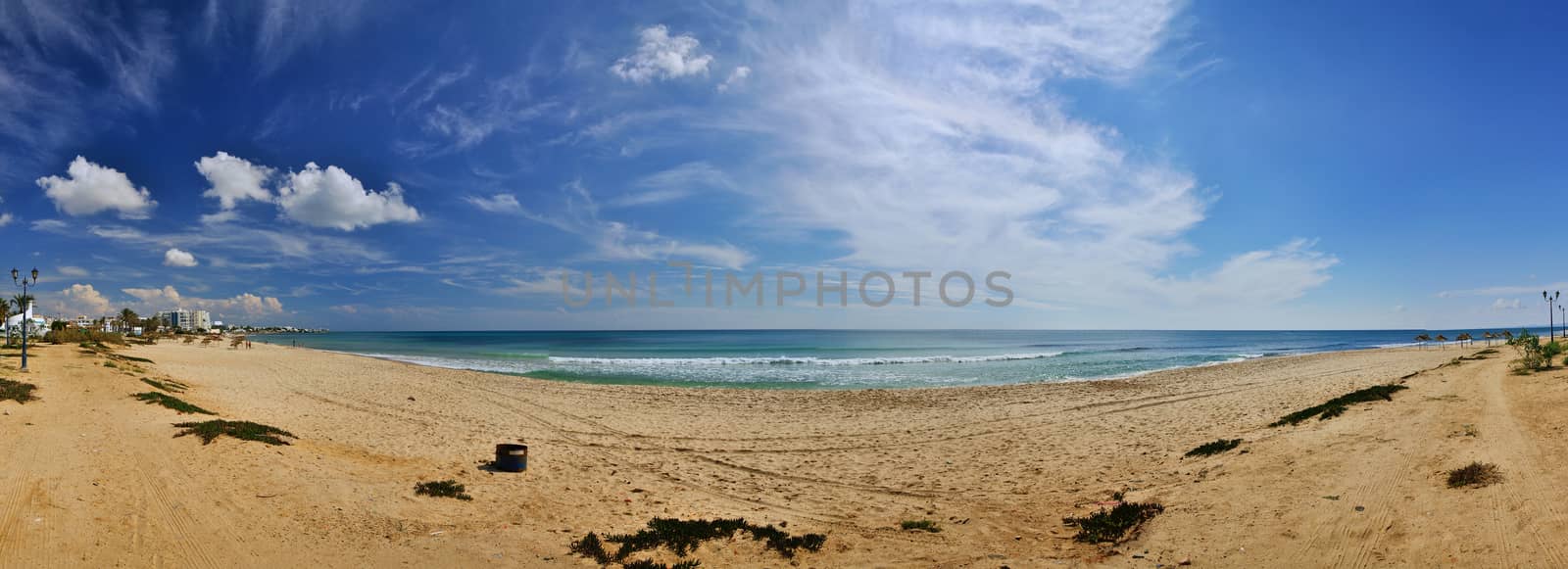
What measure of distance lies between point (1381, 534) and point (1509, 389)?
13.1 metres

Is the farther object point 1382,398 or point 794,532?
point 1382,398

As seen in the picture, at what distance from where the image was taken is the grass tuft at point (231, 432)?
10.6 m

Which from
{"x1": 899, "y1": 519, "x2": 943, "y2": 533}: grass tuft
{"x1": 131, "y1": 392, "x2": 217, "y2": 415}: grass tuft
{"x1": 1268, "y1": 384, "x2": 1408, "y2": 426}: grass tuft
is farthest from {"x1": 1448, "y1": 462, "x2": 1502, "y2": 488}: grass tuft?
{"x1": 131, "y1": 392, "x2": 217, "y2": 415}: grass tuft

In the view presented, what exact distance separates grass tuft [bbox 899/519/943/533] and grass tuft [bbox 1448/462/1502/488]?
5.74 metres

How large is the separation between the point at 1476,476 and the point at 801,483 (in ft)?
27.9

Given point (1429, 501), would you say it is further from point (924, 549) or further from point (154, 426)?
point (154, 426)

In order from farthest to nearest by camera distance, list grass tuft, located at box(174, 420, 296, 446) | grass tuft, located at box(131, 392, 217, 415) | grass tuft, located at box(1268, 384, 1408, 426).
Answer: grass tuft, located at box(131, 392, 217, 415) → grass tuft, located at box(1268, 384, 1408, 426) → grass tuft, located at box(174, 420, 296, 446)

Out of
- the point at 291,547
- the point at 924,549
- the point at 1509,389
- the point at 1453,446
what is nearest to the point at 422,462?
the point at 291,547

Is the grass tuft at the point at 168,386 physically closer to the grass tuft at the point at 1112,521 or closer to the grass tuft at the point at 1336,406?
the grass tuft at the point at 1112,521

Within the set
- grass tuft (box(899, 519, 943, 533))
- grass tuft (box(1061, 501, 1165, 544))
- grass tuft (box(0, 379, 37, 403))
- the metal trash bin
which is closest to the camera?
grass tuft (box(1061, 501, 1165, 544))

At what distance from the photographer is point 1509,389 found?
13.8 meters

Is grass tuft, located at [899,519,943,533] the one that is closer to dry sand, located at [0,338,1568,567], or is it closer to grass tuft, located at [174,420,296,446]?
dry sand, located at [0,338,1568,567]

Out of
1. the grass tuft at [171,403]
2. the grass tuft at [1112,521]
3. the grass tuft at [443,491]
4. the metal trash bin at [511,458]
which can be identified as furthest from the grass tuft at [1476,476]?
the grass tuft at [171,403]

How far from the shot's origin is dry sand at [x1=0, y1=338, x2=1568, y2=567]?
6.29 metres
